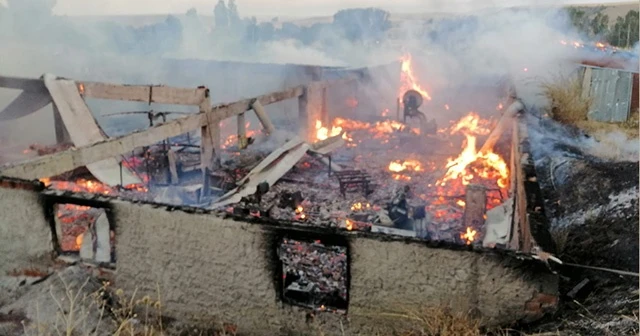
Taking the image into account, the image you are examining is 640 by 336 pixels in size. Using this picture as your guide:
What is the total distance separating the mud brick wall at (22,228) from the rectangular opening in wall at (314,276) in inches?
108

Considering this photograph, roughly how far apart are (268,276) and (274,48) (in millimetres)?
23903

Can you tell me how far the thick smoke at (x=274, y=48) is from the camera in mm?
19406

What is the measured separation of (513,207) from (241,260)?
4.98 m

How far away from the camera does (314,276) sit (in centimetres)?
653

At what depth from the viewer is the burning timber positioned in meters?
4.50

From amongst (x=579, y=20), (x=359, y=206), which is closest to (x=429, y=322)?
(x=359, y=206)

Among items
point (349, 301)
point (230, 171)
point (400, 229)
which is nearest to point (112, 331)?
point (349, 301)

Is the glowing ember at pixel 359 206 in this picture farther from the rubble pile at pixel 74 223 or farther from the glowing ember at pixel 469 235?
the rubble pile at pixel 74 223

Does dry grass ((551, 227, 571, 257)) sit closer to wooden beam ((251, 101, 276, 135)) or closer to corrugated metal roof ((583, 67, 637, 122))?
wooden beam ((251, 101, 276, 135))

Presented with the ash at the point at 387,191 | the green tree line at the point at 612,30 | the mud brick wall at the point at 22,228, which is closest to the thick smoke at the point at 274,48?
the ash at the point at 387,191

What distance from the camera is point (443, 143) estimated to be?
15586 millimetres

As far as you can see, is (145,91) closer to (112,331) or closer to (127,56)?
(112,331)

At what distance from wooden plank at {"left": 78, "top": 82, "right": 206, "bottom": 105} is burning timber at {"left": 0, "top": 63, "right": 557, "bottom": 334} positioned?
30 millimetres

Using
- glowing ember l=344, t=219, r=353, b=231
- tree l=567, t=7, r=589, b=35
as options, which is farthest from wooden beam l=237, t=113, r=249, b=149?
tree l=567, t=7, r=589, b=35
